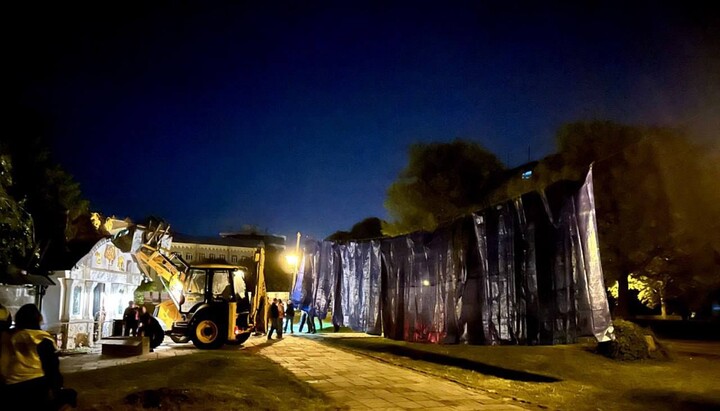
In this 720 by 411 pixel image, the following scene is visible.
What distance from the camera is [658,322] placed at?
29391 millimetres

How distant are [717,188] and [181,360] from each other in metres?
18.1

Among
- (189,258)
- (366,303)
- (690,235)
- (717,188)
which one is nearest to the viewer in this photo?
(366,303)

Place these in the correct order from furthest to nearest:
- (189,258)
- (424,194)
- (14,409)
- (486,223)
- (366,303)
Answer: (189,258) → (424,194) → (366,303) → (486,223) → (14,409)

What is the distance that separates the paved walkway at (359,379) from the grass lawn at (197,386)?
0.53 meters

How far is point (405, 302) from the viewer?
1358cm

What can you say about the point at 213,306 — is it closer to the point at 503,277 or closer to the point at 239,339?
the point at 239,339

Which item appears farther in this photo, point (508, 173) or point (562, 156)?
point (508, 173)

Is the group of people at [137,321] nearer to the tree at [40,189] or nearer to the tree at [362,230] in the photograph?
the tree at [40,189]

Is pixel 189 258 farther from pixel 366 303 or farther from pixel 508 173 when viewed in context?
pixel 366 303

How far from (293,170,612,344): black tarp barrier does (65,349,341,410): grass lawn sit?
341 centimetres

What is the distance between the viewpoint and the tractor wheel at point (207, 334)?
16609 millimetres

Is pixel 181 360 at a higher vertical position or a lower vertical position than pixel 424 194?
lower

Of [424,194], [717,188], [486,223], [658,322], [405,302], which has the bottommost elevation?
[658,322]

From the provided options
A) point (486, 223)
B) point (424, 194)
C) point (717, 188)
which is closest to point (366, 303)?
point (486, 223)
